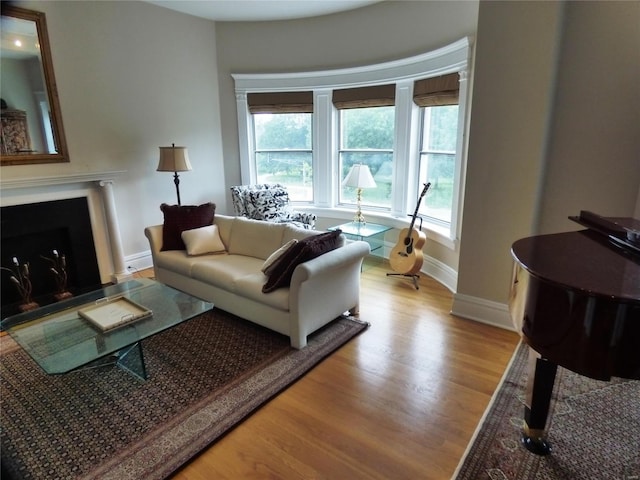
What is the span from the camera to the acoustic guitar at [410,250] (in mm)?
3984

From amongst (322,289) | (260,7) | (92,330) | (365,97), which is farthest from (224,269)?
(260,7)

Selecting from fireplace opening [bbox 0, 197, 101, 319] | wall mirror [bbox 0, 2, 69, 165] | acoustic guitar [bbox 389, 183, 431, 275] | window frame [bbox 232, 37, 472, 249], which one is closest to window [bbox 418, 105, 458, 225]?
window frame [bbox 232, 37, 472, 249]

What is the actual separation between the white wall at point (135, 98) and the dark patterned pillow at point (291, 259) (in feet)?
8.56

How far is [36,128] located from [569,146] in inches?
182

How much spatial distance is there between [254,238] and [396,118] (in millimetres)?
2264

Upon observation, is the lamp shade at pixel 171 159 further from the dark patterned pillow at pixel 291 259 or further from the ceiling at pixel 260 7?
the dark patterned pillow at pixel 291 259

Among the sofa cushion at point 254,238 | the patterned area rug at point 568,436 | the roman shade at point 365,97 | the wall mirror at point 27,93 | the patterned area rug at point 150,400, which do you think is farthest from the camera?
the roman shade at point 365,97

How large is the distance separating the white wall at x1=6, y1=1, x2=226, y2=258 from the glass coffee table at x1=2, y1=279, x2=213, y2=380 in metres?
1.63

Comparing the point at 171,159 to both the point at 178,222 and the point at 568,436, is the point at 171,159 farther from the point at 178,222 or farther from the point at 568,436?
the point at 568,436

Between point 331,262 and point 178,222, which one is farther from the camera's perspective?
point 178,222

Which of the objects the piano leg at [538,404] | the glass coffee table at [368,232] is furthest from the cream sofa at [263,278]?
the piano leg at [538,404]

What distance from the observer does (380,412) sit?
2.22 metres

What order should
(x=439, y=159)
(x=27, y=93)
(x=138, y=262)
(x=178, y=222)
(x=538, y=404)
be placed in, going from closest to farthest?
(x=538, y=404) < (x=27, y=93) < (x=178, y=222) < (x=439, y=159) < (x=138, y=262)

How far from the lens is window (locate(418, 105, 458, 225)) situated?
13.2 ft
